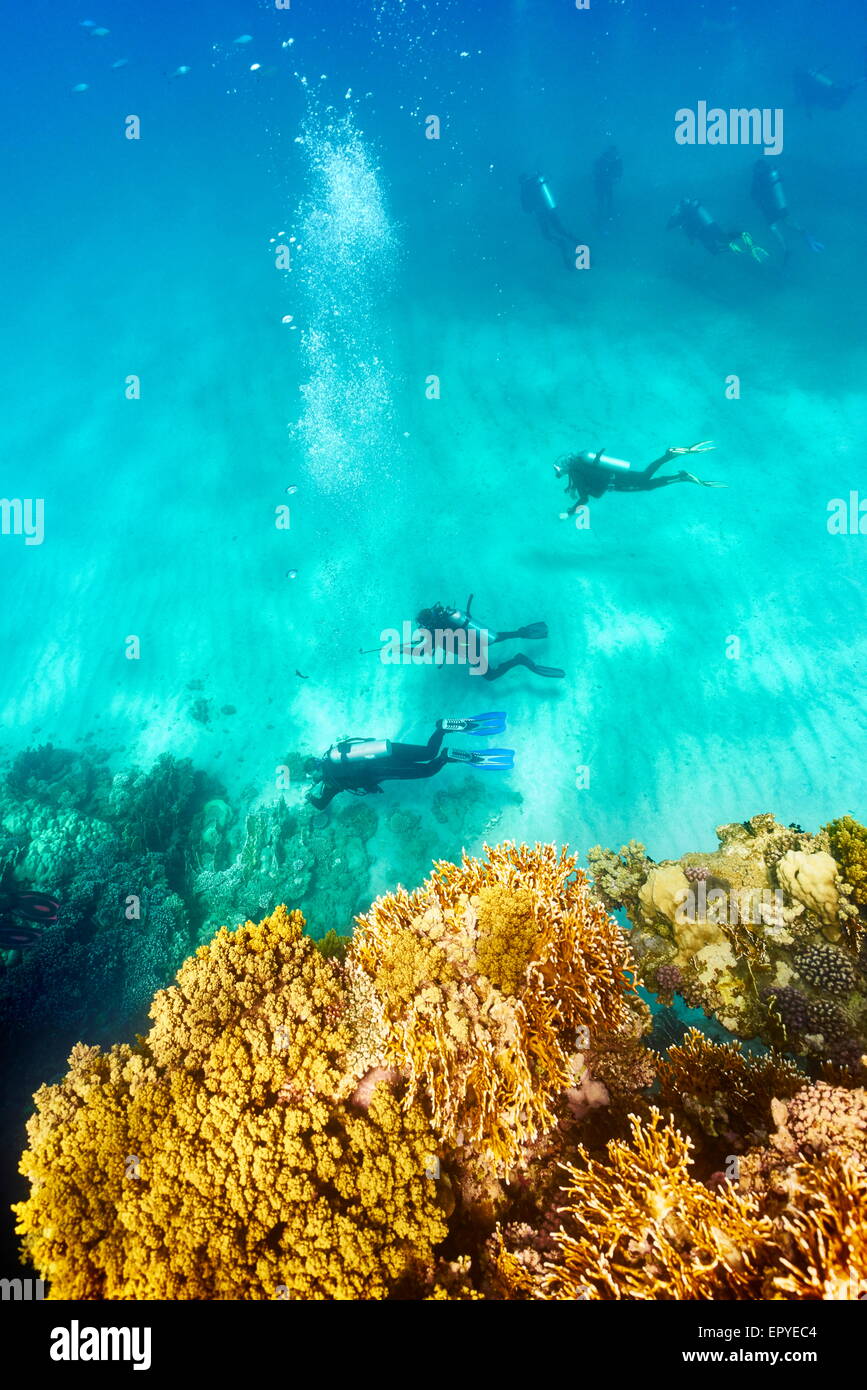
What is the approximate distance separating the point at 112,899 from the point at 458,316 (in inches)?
989

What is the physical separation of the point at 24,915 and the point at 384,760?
5882 millimetres

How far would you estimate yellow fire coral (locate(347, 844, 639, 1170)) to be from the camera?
3.55 m

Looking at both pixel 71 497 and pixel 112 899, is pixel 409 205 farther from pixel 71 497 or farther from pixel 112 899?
pixel 112 899

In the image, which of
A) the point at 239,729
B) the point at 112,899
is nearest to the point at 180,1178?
the point at 112,899

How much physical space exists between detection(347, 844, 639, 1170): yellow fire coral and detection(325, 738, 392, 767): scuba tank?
4737 millimetres

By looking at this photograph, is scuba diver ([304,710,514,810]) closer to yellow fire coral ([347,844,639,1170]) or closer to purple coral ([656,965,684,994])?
yellow fire coral ([347,844,639,1170])

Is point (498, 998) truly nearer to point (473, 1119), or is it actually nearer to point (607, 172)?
point (473, 1119)

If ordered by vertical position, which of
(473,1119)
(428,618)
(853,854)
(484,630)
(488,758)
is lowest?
(473,1119)

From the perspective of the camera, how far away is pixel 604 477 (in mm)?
11320

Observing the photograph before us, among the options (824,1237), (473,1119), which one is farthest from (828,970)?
(473,1119)

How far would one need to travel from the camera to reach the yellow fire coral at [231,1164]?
298 cm

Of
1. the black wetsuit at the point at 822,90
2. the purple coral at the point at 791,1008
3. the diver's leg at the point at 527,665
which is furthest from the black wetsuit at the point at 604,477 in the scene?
the black wetsuit at the point at 822,90

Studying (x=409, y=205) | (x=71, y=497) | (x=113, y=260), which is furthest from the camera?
(x=113, y=260)
